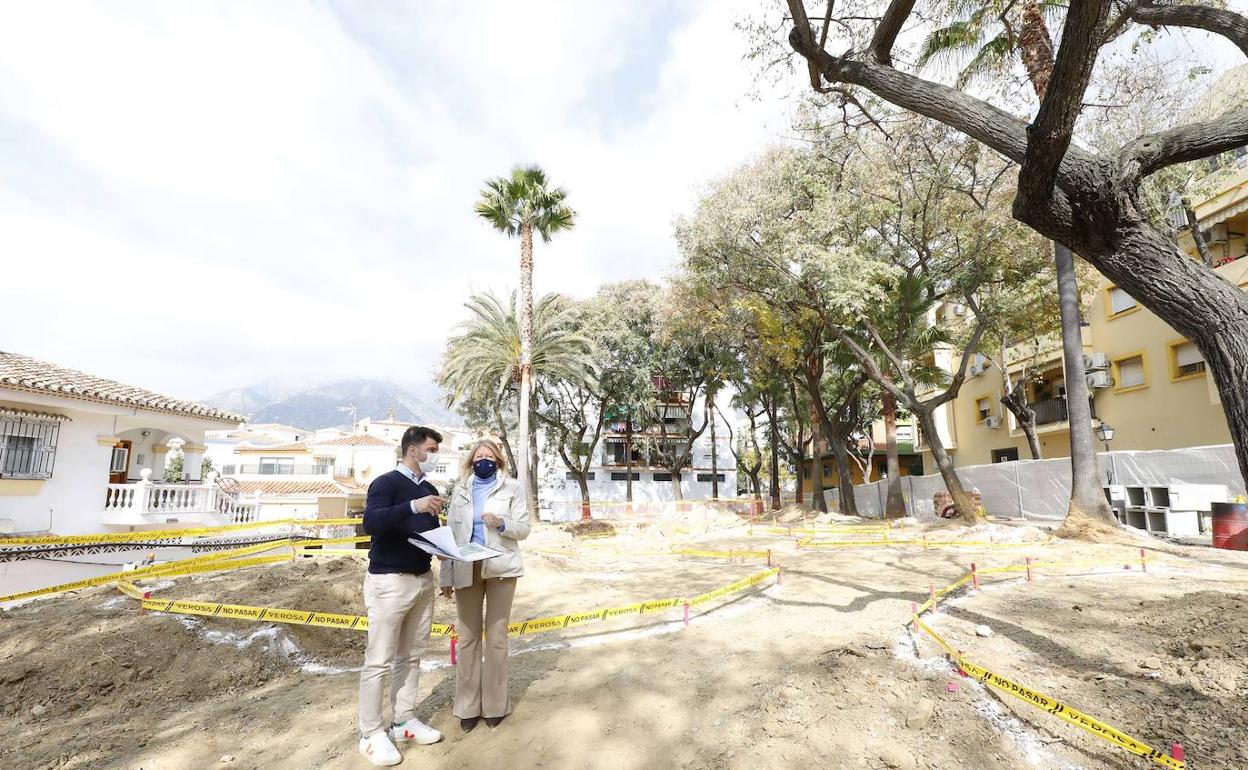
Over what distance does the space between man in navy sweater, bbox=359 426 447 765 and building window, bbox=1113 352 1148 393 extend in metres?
26.1

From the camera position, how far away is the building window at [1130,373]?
2136 cm

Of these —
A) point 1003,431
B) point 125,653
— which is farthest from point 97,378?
point 1003,431

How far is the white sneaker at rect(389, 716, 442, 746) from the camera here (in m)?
3.64

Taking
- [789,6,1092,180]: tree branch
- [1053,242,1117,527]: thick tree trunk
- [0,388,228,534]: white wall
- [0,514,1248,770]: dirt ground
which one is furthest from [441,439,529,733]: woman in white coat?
[0,388,228,534]: white wall

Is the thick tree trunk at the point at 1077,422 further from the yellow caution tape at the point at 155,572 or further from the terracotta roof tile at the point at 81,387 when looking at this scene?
the terracotta roof tile at the point at 81,387

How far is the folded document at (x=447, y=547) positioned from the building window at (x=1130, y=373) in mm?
25851

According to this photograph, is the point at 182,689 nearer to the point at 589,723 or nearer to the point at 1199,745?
the point at 589,723

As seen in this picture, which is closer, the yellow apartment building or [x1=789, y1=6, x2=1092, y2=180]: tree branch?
[x1=789, y1=6, x2=1092, y2=180]: tree branch

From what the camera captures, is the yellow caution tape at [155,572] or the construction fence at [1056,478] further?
the construction fence at [1056,478]

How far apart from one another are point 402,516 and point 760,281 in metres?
15.4

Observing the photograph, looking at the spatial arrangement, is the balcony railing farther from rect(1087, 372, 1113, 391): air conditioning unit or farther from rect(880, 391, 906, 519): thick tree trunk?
rect(880, 391, 906, 519): thick tree trunk

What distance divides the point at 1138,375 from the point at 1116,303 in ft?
9.42

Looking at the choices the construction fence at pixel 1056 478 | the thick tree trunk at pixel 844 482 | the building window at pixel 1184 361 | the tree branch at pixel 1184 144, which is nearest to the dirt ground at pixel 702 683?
the tree branch at pixel 1184 144

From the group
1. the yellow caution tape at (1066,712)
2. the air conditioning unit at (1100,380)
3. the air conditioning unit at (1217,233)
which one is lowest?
the yellow caution tape at (1066,712)
